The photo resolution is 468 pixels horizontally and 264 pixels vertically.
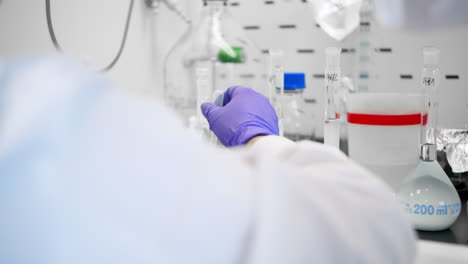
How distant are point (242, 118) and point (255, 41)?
3.24ft

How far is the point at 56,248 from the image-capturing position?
1.66ft

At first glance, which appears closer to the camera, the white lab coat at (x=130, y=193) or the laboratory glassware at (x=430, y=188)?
the white lab coat at (x=130, y=193)

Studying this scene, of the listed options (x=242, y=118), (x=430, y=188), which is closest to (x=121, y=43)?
(x=242, y=118)

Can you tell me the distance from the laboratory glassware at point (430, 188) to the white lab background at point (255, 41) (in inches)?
11.7

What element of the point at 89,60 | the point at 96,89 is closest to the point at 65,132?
the point at 96,89

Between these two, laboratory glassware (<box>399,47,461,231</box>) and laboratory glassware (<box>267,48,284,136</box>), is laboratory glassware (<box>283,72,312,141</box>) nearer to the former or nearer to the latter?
laboratory glassware (<box>267,48,284,136</box>)

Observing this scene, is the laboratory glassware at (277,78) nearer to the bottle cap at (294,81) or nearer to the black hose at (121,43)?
the bottle cap at (294,81)

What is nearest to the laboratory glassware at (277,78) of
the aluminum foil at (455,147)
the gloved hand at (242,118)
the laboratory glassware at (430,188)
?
the gloved hand at (242,118)

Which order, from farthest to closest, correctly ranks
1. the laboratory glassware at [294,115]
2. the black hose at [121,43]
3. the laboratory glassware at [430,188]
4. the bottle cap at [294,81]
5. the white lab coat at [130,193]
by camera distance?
the laboratory glassware at [294,115], the bottle cap at [294,81], the black hose at [121,43], the laboratory glassware at [430,188], the white lab coat at [130,193]

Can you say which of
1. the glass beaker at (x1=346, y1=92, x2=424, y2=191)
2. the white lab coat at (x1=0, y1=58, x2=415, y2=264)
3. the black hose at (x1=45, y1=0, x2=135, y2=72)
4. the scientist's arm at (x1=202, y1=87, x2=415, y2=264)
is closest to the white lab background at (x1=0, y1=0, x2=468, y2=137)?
the black hose at (x1=45, y1=0, x2=135, y2=72)

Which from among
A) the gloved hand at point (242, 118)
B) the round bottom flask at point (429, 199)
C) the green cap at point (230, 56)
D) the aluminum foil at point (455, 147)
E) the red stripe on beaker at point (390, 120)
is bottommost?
the round bottom flask at point (429, 199)

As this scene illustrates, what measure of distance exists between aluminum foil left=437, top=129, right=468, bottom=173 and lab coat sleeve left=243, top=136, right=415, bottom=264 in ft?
2.41

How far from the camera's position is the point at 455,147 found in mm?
1271

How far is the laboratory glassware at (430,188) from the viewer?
107 centimetres
